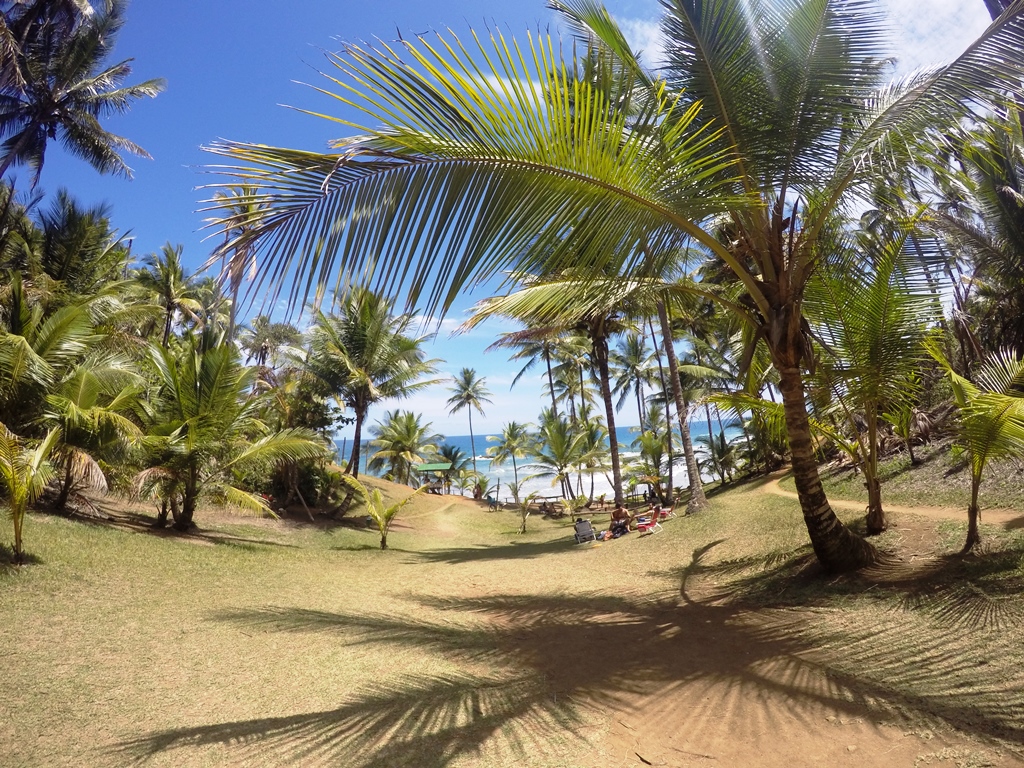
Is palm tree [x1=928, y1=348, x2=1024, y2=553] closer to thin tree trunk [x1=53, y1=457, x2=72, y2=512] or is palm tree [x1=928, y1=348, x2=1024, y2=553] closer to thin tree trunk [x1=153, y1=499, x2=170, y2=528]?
thin tree trunk [x1=53, y1=457, x2=72, y2=512]

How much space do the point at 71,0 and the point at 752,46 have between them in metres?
21.2

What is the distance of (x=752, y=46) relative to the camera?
4.49 m

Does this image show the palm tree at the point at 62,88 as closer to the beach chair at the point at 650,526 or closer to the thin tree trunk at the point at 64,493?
the thin tree trunk at the point at 64,493

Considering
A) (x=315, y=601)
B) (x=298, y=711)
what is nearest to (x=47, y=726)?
(x=298, y=711)

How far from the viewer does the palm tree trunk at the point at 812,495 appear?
16.6 ft

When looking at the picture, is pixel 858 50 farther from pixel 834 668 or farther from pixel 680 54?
pixel 834 668

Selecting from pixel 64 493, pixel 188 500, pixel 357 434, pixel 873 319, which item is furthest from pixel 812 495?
pixel 357 434

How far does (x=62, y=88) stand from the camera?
16.9m

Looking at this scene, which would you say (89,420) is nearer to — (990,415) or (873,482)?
(873,482)

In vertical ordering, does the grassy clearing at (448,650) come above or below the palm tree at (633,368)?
below

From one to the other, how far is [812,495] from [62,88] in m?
23.1

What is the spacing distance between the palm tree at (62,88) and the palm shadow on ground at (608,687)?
19.7 meters

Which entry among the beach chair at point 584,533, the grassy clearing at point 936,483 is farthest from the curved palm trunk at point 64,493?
the grassy clearing at point 936,483

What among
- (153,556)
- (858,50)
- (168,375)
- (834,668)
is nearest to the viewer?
(834,668)
